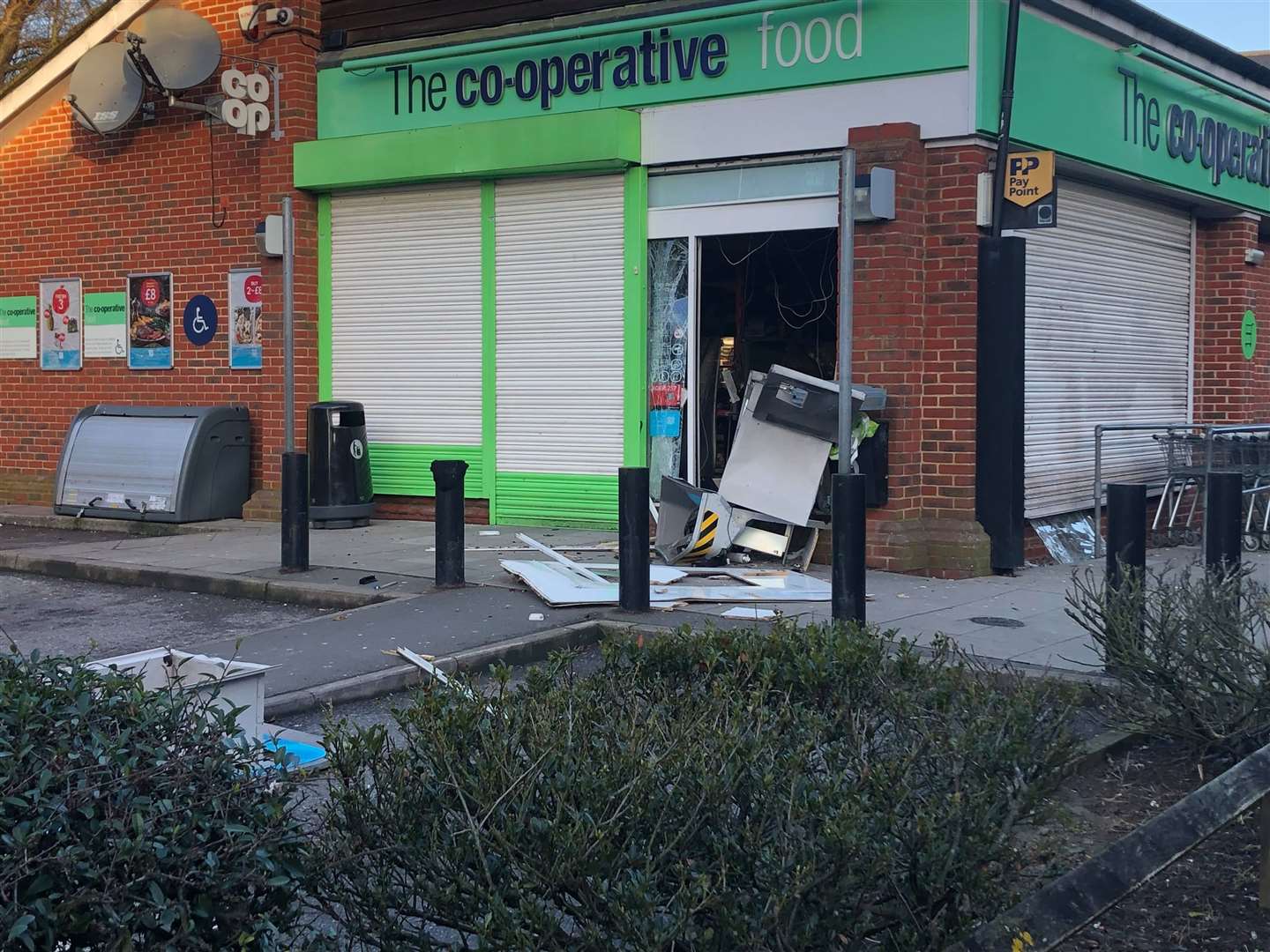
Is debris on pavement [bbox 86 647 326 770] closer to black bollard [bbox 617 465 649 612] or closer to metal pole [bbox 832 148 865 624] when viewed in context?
metal pole [bbox 832 148 865 624]

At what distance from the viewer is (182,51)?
1406 centimetres

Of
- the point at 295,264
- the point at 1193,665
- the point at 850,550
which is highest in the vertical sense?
the point at 295,264

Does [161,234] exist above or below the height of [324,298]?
above

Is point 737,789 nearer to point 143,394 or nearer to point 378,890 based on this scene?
point 378,890

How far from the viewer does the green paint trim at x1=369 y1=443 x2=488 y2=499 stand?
13312 mm

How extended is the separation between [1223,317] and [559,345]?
7.51 meters

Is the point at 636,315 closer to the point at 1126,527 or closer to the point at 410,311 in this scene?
the point at 410,311

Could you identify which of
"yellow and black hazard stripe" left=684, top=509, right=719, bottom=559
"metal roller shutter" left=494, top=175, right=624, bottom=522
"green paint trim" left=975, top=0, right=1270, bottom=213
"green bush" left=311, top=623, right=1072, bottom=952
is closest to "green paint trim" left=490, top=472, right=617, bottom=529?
"metal roller shutter" left=494, top=175, right=624, bottom=522

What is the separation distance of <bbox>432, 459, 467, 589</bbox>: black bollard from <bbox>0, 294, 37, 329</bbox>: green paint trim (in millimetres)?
9093

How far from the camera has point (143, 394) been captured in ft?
50.6

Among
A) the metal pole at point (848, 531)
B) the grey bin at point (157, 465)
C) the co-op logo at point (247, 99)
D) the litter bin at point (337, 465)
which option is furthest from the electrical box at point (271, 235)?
the metal pole at point (848, 531)

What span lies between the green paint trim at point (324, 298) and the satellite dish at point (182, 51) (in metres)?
1.79

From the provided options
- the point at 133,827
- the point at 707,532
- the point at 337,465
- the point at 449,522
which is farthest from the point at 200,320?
the point at 133,827

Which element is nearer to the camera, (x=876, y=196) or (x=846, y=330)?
(x=846, y=330)
